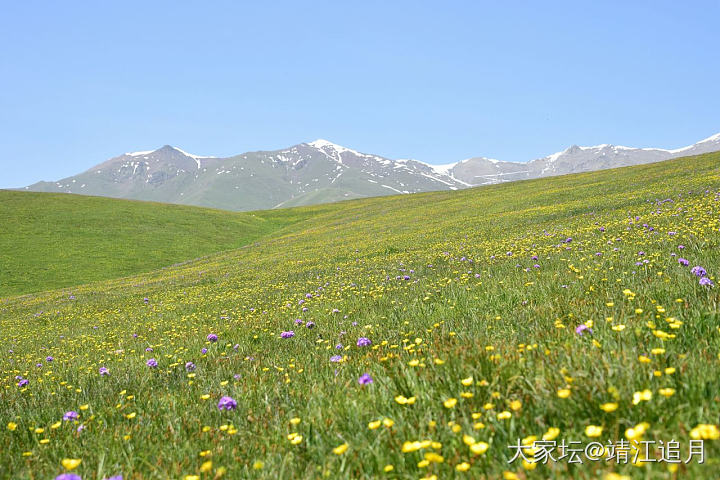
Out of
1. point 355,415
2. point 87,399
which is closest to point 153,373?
point 87,399

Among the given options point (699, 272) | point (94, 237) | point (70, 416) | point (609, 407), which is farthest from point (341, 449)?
point (94, 237)

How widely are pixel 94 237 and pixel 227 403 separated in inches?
2288

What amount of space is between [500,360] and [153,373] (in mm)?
4986

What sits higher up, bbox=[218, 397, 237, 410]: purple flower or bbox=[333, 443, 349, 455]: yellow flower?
bbox=[333, 443, 349, 455]: yellow flower

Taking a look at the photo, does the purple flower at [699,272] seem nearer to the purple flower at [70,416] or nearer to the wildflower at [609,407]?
the wildflower at [609,407]

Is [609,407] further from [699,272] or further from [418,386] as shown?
[699,272]

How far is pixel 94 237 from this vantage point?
51188 millimetres

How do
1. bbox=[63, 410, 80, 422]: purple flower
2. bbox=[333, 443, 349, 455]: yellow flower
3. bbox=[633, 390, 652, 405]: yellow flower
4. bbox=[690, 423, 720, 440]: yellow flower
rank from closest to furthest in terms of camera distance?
bbox=[690, 423, 720, 440]: yellow flower
bbox=[633, 390, 652, 405]: yellow flower
bbox=[333, 443, 349, 455]: yellow flower
bbox=[63, 410, 80, 422]: purple flower

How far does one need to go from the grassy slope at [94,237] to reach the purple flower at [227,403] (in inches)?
1615

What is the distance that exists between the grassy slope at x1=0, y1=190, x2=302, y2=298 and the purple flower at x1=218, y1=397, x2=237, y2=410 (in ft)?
135

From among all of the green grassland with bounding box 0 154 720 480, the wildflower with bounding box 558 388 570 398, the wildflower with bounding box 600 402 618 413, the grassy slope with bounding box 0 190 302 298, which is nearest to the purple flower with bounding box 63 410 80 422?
the green grassland with bounding box 0 154 720 480

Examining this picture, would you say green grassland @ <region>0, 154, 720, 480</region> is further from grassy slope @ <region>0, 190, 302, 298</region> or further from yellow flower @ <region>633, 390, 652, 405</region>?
grassy slope @ <region>0, 190, 302, 298</region>

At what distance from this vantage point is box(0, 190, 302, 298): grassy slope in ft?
128

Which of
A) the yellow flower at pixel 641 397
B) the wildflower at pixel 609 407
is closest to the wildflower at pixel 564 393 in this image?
the wildflower at pixel 609 407
